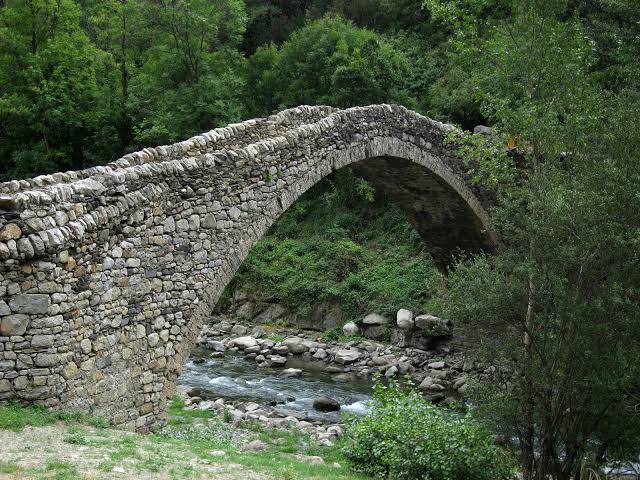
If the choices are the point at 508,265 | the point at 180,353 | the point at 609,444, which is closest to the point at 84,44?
the point at 180,353

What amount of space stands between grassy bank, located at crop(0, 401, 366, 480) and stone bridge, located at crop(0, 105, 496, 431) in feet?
1.46

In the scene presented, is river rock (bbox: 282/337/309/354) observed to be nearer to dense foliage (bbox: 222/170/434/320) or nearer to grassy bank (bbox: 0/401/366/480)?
dense foliage (bbox: 222/170/434/320)

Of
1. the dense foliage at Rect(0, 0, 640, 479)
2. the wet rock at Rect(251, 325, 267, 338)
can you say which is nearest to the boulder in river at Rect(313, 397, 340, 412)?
the dense foliage at Rect(0, 0, 640, 479)

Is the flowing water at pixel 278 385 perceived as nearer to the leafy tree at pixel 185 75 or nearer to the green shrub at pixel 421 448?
the green shrub at pixel 421 448

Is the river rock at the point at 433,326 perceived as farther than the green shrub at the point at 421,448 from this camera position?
Yes

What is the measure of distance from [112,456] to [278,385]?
30.8ft

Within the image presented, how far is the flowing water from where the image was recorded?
46.2ft

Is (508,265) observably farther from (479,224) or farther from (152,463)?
(479,224)

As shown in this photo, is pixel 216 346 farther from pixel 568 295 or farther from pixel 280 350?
pixel 568 295

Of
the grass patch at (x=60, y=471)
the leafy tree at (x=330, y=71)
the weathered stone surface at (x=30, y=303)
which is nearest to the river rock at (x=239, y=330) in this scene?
the leafy tree at (x=330, y=71)

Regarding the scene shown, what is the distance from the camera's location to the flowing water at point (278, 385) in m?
14.1

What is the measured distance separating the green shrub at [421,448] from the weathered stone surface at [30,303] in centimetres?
419

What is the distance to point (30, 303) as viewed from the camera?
727 cm

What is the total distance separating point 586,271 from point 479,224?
10.8m
